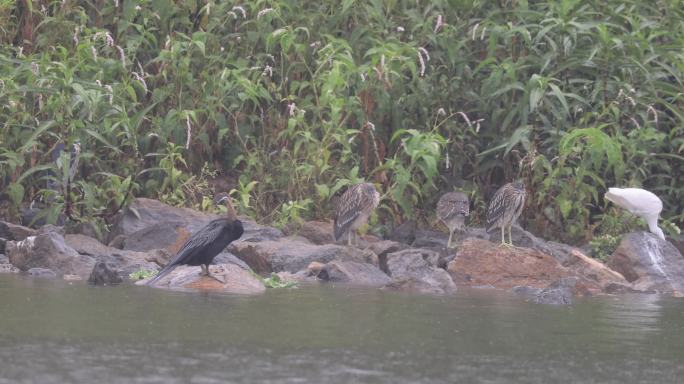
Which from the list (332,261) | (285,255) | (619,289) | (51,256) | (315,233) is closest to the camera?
(51,256)

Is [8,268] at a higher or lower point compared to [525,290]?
lower

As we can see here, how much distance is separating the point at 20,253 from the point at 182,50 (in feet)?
13.2

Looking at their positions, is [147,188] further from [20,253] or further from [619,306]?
[619,306]

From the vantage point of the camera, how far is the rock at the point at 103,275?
11.1m

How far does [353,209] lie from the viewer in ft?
46.1

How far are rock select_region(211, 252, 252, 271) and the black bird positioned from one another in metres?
1.07

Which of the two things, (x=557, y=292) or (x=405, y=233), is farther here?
(x=405, y=233)

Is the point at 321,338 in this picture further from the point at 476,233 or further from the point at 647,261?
the point at 476,233

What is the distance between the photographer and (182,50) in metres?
15.7

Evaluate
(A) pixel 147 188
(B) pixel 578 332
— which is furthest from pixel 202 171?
(B) pixel 578 332

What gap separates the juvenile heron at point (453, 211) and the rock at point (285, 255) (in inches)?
61.5

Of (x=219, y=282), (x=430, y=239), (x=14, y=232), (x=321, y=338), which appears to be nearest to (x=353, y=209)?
(x=430, y=239)

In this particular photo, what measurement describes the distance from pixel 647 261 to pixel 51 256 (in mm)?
5667

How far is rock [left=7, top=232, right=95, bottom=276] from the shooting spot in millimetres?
12148
